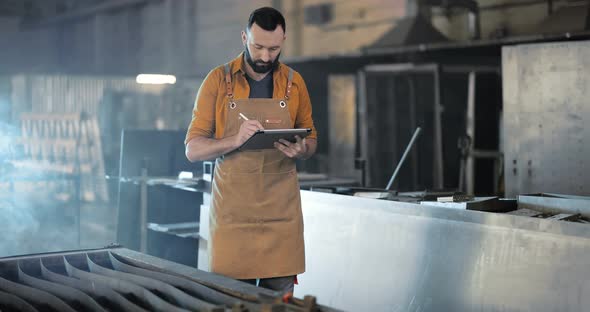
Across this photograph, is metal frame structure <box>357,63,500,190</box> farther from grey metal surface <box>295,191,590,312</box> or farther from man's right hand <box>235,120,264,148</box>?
man's right hand <box>235,120,264,148</box>

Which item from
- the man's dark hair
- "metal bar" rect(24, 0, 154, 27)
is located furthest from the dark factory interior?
"metal bar" rect(24, 0, 154, 27)

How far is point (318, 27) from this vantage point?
31.8ft

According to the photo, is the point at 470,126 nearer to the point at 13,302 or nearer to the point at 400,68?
the point at 400,68

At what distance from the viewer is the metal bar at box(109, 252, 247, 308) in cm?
166

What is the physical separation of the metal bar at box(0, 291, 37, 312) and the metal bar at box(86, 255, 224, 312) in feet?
0.83

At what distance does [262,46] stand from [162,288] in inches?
37.1

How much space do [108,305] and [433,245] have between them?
1757 mm

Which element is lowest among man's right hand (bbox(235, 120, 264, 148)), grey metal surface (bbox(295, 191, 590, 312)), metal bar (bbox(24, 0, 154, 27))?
grey metal surface (bbox(295, 191, 590, 312))

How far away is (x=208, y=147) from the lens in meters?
2.36

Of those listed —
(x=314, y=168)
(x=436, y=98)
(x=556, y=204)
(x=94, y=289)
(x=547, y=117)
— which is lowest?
(x=94, y=289)

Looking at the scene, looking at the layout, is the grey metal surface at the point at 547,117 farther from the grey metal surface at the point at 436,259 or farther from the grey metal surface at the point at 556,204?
the grey metal surface at the point at 436,259

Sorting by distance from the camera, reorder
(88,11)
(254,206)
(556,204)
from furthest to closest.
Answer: (88,11) < (556,204) < (254,206)

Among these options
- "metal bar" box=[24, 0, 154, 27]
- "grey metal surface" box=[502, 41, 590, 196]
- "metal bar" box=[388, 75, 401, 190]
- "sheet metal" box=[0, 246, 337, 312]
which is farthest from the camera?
"metal bar" box=[24, 0, 154, 27]

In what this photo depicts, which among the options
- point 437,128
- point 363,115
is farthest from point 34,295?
point 363,115
